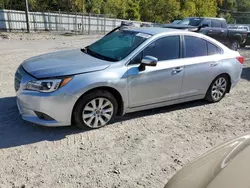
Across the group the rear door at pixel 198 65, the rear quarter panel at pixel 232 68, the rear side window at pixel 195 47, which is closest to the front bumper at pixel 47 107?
the rear door at pixel 198 65

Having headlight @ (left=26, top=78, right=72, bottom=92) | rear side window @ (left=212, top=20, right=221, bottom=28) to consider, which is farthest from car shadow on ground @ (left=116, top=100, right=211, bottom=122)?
rear side window @ (left=212, top=20, right=221, bottom=28)

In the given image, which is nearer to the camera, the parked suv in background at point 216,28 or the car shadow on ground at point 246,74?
the car shadow on ground at point 246,74

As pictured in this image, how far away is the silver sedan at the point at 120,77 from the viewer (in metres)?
3.45

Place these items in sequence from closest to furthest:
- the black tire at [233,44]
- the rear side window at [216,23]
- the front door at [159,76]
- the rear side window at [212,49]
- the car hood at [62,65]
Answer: the car hood at [62,65]
the front door at [159,76]
the rear side window at [212,49]
the rear side window at [216,23]
the black tire at [233,44]

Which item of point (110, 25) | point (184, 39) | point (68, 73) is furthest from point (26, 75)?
point (110, 25)

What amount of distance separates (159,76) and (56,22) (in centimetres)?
2332

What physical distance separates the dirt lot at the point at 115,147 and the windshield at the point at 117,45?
45.9 inches

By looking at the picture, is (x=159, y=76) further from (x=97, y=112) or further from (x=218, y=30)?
(x=218, y=30)

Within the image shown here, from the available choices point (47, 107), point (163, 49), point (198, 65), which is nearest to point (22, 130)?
point (47, 107)

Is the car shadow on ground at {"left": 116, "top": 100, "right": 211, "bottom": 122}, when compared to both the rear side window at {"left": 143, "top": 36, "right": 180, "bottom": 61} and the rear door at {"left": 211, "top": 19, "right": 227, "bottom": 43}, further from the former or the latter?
the rear door at {"left": 211, "top": 19, "right": 227, "bottom": 43}

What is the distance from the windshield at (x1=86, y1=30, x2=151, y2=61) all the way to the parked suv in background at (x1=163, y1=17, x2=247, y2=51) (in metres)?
7.80

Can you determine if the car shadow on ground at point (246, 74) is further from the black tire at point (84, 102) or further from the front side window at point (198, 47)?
the black tire at point (84, 102)

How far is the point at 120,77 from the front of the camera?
3775 millimetres

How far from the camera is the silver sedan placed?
3.45 meters
